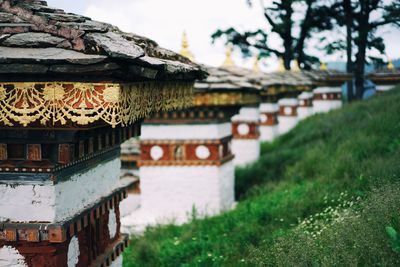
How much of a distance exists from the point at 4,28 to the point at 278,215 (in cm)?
418

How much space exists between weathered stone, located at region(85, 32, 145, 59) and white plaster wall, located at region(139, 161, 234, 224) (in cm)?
549

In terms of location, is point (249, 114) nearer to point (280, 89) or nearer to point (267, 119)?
point (280, 89)

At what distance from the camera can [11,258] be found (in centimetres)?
350

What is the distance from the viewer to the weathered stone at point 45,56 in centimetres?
288

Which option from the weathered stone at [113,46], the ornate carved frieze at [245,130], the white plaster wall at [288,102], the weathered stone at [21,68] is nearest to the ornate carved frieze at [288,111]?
the white plaster wall at [288,102]

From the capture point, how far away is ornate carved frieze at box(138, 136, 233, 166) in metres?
8.55

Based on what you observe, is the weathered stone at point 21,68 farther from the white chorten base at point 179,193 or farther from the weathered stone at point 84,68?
the white chorten base at point 179,193

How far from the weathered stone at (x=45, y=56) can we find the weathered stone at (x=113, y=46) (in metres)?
0.06

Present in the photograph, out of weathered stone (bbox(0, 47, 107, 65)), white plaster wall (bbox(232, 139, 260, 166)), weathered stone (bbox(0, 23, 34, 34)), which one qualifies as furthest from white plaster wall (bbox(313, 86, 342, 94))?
weathered stone (bbox(0, 47, 107, 65))

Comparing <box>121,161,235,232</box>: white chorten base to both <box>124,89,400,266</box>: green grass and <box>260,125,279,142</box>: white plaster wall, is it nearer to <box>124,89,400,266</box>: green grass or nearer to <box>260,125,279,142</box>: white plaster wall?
<box>124,89,400,266</box>: green grass

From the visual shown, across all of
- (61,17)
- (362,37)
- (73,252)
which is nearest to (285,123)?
(362,37)

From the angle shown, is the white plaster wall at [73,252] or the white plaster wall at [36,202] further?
the white plaster wall at [73,252]

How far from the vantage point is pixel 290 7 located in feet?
88.4

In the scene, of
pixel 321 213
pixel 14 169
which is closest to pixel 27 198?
pixel 14 169
